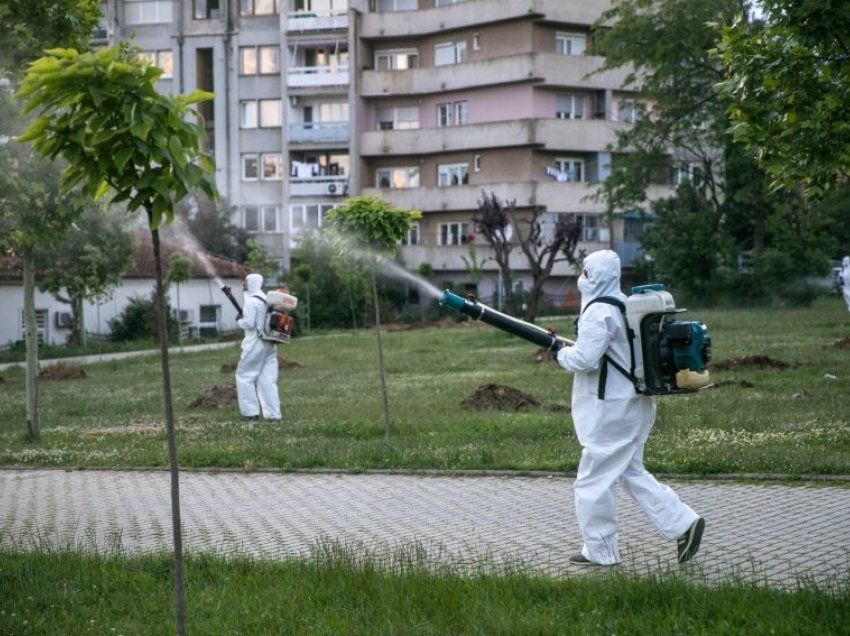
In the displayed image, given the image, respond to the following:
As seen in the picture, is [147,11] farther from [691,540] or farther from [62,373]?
[691,540]

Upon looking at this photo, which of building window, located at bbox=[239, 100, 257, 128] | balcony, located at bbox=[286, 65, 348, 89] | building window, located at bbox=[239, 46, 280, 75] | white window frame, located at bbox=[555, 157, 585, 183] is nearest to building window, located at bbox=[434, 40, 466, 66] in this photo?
balcony, located at bbox=[286, 65, 348, 89]

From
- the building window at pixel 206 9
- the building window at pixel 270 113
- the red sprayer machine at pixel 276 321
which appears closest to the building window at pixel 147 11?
the building window at pixel 206 9

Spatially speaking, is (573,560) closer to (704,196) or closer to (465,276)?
(704,196)

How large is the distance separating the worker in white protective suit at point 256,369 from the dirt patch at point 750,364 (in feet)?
30.4

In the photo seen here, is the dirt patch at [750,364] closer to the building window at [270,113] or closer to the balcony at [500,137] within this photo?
the balcony at [500,137]

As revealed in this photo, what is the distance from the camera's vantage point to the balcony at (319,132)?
6994 cm

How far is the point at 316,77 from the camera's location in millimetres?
70125

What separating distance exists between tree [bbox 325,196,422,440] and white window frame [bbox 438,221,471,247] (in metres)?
51.8

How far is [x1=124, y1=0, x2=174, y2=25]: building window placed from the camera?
72.2 meters

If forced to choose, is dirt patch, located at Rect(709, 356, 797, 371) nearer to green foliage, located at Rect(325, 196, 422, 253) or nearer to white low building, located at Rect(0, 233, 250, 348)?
green foliage, located at Rect(325, 196, 422, 253)

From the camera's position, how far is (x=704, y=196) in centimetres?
5391

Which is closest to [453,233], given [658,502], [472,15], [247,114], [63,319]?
[472,15]

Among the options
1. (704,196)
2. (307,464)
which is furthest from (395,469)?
(704,196)

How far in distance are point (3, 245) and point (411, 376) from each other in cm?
1247
